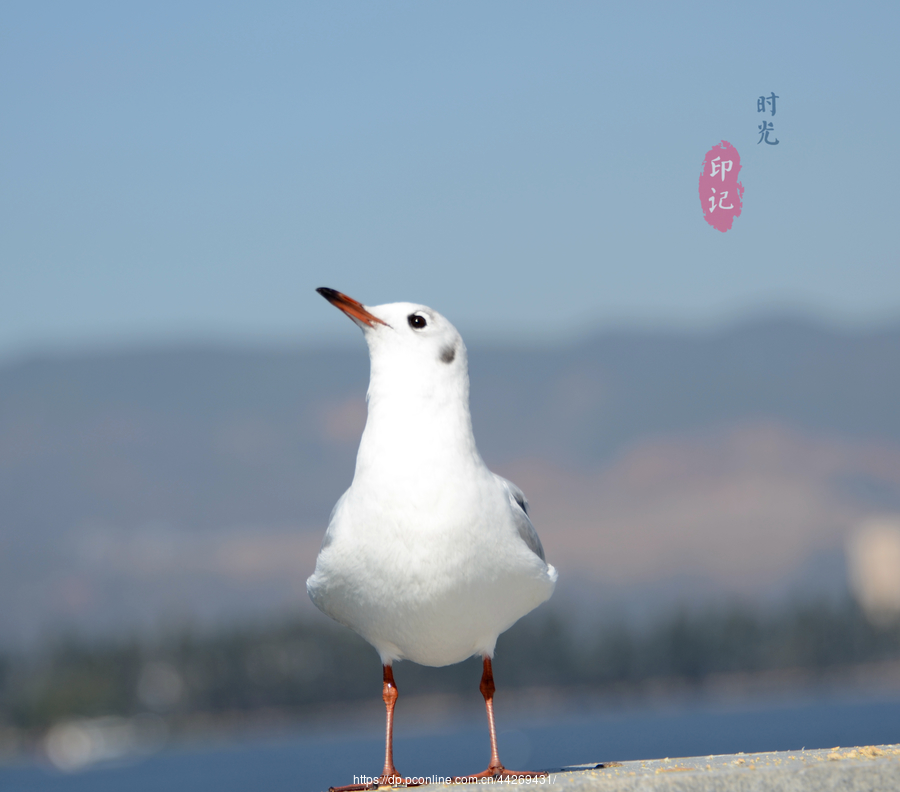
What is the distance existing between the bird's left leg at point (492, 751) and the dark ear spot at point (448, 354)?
7.89 ft

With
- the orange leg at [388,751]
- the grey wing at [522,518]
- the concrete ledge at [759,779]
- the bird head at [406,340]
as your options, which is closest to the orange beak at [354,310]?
the bird head at [406,340]

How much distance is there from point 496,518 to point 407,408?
106 centimetres

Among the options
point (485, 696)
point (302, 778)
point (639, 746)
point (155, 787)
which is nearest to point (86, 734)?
point (155, 787)

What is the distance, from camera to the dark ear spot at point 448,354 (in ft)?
30.7

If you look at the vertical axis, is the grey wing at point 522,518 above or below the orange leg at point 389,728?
above

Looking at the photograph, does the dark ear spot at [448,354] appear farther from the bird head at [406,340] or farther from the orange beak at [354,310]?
the orange beak at [354,310]

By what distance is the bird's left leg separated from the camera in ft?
29.9

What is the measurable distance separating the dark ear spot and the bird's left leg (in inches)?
94.7

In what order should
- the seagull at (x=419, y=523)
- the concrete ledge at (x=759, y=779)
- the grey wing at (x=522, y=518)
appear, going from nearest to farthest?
the concrete ledge at (x=759, y=779) → the seagull at (x=419, y=523) → the grey wing at (x=522, y=518)

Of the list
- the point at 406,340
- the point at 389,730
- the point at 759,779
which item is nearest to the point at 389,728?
the point at 389,730

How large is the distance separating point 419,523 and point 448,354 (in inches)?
53.4

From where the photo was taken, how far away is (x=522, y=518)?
32.0 feet

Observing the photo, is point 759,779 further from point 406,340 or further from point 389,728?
point 406,340

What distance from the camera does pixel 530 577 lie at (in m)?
9.53
